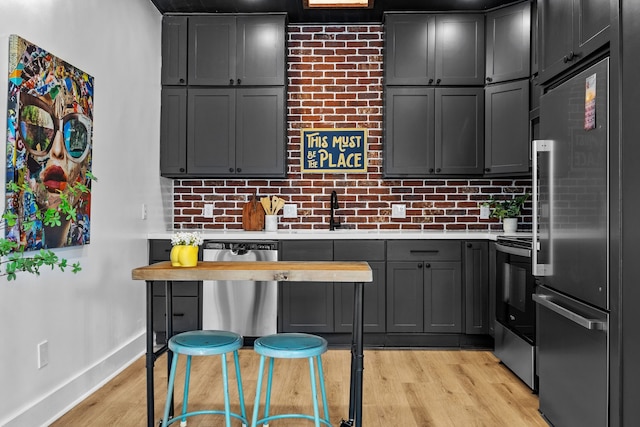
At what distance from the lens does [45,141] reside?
8.09 feet

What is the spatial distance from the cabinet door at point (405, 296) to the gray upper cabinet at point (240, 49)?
1887mm

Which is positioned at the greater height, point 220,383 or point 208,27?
point 208,27

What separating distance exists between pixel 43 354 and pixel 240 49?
2810 mm

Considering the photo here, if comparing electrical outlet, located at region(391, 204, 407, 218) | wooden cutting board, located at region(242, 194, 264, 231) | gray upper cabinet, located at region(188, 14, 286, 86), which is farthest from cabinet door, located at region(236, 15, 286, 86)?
electrical outlet, located at region(391, 204, 407, 218)

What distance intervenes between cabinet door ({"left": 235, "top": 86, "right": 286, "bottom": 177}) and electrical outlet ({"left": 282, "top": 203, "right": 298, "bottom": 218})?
0.41 m

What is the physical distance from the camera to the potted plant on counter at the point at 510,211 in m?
4.15

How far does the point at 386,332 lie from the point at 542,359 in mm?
1503

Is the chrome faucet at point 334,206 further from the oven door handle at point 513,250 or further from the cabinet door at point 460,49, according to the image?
the oven door handle at point 513,250

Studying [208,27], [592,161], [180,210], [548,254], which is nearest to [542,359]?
[548,254]

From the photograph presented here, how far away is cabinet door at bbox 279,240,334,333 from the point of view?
3891 millimetres

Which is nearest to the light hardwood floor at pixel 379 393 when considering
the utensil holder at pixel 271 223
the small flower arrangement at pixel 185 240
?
the small flower arrangement at pixel 185 240

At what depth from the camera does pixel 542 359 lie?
2.53 meters

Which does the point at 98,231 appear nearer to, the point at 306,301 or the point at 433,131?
the point at 306,301

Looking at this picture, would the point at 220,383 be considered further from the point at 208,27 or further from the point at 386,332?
the point at 208,27
